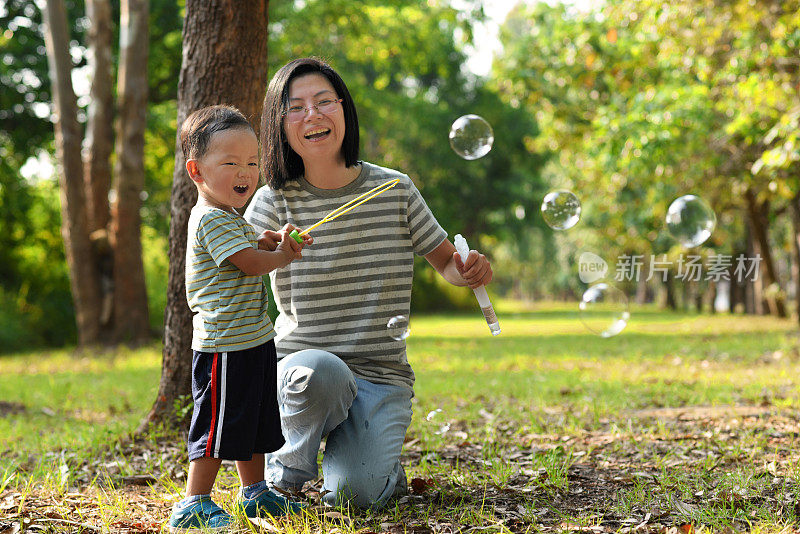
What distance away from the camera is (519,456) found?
3984 mm

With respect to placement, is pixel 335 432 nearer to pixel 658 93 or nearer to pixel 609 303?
pixel 609 303

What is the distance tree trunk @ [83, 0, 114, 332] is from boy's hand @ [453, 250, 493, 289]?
9.09m

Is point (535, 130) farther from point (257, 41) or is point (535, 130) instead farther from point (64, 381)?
point (257, 41)

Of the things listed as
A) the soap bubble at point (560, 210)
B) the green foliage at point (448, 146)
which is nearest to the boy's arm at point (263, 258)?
the soap bubble at point (560, 210)

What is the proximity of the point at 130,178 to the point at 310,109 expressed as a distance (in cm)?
818

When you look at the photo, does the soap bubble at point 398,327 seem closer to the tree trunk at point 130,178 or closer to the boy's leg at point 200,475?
the boy's leg at point 200,475

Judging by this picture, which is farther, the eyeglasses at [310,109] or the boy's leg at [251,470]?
the eyeglasses at [310,109]

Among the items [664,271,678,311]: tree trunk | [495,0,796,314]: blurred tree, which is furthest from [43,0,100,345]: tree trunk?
[664,271,678,311]: tree trunk

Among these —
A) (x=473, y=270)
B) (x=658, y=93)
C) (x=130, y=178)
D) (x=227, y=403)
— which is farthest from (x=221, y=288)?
(x=658, y=93)

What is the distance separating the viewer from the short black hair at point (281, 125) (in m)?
3.14

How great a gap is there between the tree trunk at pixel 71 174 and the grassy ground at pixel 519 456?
9.26 ft

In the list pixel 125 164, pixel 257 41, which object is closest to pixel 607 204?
pixel 125 164

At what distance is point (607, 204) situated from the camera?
677 inches

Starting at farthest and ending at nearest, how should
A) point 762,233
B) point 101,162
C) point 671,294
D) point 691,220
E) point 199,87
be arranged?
point 671,294 < point 762,233 < point 101,162 < point 691,220 < point 199,87
